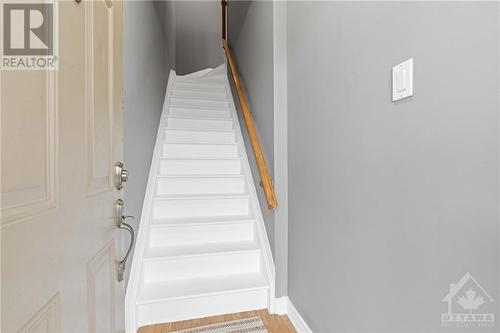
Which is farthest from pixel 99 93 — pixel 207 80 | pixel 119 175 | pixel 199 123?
pixel 207 80

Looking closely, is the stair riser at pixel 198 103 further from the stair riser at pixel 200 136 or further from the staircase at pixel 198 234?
the stair riser at pixel 200 136

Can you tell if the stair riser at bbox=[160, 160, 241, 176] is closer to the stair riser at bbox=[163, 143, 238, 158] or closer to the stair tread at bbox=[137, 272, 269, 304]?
the stair riser at bbox=[163, 143, 238, 158]

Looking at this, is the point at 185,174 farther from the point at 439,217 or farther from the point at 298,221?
the point at 439,217

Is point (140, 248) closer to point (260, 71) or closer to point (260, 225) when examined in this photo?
point (260, 225)

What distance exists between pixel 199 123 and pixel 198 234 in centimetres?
151

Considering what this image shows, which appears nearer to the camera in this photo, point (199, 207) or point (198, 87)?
point (199, 207)

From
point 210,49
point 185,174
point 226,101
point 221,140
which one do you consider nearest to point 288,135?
point 185,174

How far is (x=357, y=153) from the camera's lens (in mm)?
1082

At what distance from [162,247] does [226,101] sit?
233cm

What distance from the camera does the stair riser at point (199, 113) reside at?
325 cm

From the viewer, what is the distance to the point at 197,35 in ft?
16.7

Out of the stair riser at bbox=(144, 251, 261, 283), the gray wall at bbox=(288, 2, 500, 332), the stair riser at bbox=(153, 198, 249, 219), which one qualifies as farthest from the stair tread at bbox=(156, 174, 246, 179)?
the gray wall at bbox=(288, 2, 500, 332)

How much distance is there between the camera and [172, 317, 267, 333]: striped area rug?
1.57 metres

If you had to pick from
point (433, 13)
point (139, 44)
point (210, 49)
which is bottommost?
point (433, 13)
